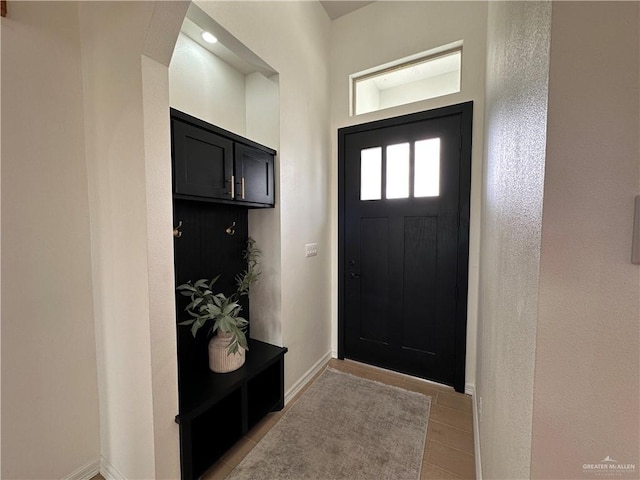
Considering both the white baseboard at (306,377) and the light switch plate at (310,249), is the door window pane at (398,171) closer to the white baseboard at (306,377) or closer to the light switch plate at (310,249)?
the light switch plate at (310,249)

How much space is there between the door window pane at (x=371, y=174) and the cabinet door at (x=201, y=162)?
4.69 ft

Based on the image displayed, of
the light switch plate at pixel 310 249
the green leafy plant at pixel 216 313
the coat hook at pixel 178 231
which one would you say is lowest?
the green leafy plant at pixel 216 313

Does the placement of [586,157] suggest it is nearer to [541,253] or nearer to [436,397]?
[541,253]

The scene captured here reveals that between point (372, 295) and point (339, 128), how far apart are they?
1759 millimetres

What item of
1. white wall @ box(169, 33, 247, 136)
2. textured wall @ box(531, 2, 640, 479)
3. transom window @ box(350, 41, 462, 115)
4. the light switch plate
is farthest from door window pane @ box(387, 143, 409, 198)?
textured wall @ box(531, 2, 640, 479)

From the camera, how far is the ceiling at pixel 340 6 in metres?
2.53

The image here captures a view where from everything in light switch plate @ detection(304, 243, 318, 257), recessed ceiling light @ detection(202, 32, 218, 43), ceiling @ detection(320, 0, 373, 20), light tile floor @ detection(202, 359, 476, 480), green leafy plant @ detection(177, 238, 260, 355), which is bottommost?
light tile floor @ detection(202, 359, 476, 480)

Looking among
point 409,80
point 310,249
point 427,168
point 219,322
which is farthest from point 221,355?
point 409,80

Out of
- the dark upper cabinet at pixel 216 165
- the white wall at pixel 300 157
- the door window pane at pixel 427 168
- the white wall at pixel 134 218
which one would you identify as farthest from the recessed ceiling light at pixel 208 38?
the door window pane at pixel 427 168

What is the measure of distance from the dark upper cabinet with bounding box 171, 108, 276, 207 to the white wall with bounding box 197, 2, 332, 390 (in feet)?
0.74

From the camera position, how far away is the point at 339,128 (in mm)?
2742

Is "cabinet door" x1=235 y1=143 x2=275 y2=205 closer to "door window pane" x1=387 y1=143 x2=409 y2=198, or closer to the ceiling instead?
"door window pane" x1=387 y1=143 x2=409 y2=198

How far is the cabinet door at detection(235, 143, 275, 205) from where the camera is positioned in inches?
68.1

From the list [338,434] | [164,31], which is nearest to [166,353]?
[338,434]
